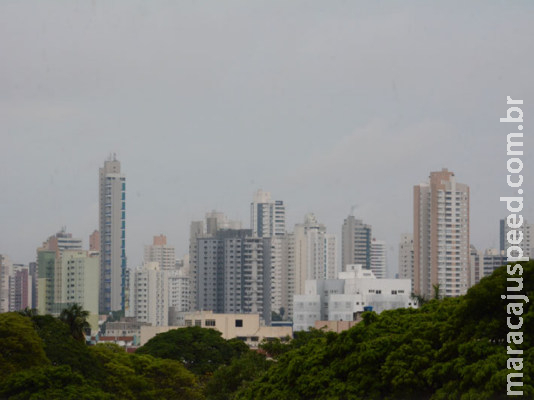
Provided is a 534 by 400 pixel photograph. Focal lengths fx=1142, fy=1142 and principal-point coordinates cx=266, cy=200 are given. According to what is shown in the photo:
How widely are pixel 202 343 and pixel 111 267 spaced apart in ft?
365

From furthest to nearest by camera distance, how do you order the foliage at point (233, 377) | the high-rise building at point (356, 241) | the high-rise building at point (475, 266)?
the high-rise building at point (356, 241)
the high-rise building at point (475, 266)
the foliage at point (233, 377)

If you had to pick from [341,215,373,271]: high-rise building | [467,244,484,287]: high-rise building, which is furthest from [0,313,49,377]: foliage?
[341,215,373,271]: high-rise building

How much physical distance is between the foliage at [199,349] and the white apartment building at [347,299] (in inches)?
1524

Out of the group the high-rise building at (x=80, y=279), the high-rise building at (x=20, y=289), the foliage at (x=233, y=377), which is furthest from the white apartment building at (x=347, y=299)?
the high-rise building at (x=20, y=289)

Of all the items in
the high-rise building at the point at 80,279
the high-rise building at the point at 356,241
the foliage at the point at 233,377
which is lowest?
the foliage at the point at 233,377

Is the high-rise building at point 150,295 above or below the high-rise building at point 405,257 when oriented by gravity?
below

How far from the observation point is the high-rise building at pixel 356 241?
155 meters

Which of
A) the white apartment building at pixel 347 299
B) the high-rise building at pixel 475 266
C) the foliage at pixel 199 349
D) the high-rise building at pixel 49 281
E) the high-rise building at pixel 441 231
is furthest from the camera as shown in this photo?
the high-rise building at pixel 49 281

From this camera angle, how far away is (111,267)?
150 m

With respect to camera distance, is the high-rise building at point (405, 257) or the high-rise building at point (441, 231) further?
the high-rise building at point (405, 257)

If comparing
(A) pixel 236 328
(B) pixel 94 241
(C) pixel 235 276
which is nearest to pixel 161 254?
(B) pixel 94 241

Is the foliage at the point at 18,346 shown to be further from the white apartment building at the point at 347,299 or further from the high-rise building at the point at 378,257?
the high-rise building at the point at 378,257

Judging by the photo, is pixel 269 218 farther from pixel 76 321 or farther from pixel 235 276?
pixel 76 321

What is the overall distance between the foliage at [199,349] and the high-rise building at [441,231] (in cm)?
6737
